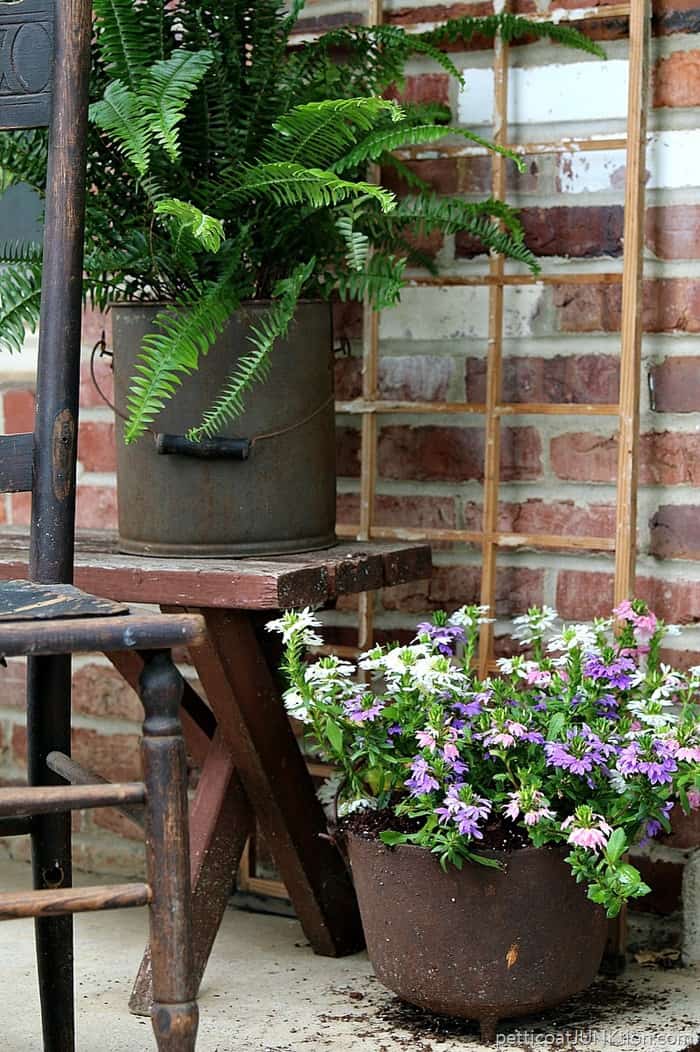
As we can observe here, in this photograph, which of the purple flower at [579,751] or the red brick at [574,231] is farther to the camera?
the red brick at [574,231]

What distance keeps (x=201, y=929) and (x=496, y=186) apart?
1027 millimetres

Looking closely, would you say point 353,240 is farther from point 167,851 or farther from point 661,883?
point 661,883

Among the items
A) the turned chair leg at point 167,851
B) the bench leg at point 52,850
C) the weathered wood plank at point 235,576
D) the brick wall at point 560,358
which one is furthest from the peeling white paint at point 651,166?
the turned chair leg at point 167,851

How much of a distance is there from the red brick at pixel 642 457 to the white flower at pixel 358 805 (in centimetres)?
54

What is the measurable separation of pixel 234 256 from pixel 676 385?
0.60m

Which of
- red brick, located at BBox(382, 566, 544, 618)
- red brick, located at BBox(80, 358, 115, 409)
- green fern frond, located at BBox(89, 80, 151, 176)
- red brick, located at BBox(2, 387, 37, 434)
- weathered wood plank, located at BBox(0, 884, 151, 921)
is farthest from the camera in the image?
red brick, located at BBox(2, 387, 37, 434)

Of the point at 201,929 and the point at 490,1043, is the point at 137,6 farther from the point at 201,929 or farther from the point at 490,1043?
the point at 490,1043

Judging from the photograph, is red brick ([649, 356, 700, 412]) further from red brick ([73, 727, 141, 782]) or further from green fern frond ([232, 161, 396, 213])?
red brick ([73, 727, 141, 782])

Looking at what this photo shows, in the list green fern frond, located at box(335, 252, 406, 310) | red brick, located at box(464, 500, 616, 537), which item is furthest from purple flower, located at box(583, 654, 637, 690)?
green fern frond, located at box(335, 252, 406, 310)

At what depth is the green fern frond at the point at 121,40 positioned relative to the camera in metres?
1.71

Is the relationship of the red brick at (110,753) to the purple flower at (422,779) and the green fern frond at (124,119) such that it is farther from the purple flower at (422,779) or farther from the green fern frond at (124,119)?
the green fern frond at (124,119)

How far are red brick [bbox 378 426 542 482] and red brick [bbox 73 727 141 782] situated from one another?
0.61m

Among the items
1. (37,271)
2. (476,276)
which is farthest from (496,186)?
(37,271)

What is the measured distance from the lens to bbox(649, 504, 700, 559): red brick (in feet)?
6.40
